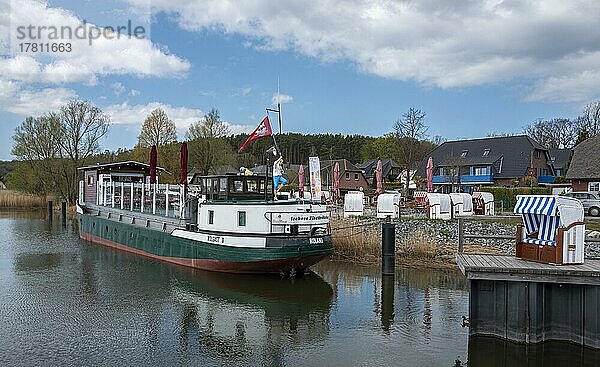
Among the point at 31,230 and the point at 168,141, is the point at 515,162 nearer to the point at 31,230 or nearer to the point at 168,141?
the point at 168,141

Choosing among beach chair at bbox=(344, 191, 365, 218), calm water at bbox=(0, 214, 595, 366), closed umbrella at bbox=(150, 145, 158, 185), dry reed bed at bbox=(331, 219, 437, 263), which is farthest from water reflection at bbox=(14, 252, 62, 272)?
beach chair at bbox=(344, 191, 365, 218)

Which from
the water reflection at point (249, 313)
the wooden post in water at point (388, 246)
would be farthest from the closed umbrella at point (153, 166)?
the wooden post in water at point (388, 246)

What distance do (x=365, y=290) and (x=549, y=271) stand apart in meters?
7.22

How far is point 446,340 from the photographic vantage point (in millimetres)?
11445

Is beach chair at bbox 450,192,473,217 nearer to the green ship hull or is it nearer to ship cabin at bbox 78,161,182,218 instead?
the green ship hull

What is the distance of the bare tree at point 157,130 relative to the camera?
51.7 meters

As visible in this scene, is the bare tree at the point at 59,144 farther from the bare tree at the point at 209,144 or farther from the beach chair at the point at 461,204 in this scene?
the beach chair at the point at 461,204

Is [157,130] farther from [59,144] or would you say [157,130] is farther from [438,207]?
[438,207]

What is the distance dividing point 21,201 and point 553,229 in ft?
175

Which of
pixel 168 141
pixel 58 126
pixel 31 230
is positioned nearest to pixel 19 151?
pixel 58 126

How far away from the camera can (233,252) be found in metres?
17.7

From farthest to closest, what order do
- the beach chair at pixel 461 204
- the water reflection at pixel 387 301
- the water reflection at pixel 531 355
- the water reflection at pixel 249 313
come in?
the beach chair at pixel 461 204
the water reflection at pixel 387 301
the water reflection at pixel 249 313
the water reflection at pixel 531 355

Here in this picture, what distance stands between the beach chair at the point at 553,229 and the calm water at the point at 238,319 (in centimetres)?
172

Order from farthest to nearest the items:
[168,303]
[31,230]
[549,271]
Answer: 1. [31,230]
2. [168,303]
3. [549,271]
